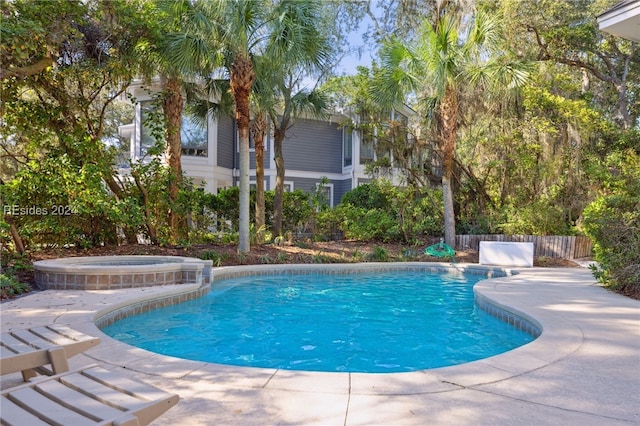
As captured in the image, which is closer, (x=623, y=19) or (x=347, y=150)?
(x=623, y=19)

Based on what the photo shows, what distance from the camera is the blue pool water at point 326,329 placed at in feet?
13.8

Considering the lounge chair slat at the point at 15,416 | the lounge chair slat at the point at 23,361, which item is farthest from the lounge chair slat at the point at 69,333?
the lounge chair slat at the point at 15,416

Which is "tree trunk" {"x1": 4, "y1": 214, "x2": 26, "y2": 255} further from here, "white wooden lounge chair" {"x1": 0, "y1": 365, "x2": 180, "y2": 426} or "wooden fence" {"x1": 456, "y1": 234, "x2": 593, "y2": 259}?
Result: "wooden fence" {"x1": 456, "y1": 234, "x2": 593, "y2": 259}

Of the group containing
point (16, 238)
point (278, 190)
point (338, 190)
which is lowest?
point (16, 238)

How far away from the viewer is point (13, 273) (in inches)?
260

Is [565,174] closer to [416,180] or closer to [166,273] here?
[416,180]

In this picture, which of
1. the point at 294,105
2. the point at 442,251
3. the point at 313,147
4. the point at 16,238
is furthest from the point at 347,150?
the point at 16,238

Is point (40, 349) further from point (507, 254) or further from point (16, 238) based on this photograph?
point (507, 254)

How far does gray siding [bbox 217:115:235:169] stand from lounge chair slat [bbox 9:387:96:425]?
15.7 meters

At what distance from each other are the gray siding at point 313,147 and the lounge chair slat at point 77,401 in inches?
668

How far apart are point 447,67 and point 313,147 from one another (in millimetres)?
9236

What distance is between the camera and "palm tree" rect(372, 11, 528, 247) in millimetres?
10523

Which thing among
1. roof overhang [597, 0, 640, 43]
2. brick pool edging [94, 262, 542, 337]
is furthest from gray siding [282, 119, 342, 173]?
roof overhang [597, 0, 640, 43]

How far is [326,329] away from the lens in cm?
527
